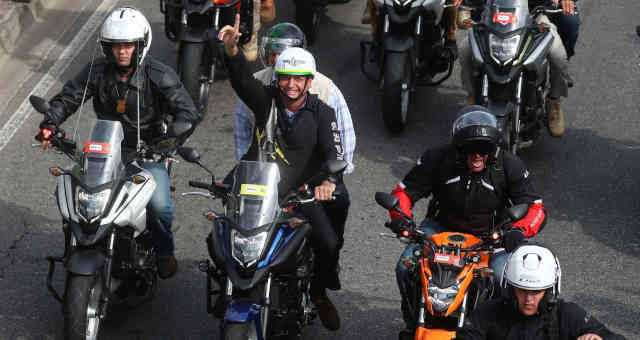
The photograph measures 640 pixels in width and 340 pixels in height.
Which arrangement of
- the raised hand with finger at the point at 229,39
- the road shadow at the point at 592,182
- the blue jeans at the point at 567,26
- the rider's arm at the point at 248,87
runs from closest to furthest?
the raised hand with finger at the point at 229,39
the rider's arm at the point at 248,87
the road shadow at the point at 592,182
the blue jeans at the point at 567,26

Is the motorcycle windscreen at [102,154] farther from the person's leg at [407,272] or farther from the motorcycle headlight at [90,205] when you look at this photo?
the person's leg at [407,272]

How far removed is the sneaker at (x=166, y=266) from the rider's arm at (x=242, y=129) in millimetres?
922

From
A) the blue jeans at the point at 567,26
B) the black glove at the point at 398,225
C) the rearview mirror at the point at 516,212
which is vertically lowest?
the black glove at the point at 398,225

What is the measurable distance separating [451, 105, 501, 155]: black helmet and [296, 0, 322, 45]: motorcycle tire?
490 cm

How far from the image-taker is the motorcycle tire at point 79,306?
6957 mm

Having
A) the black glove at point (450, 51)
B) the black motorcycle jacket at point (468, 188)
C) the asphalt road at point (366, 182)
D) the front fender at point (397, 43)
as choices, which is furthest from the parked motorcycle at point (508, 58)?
the black motorcycle jacket at point (468, 188)

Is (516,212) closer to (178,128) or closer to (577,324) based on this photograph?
(577,324)

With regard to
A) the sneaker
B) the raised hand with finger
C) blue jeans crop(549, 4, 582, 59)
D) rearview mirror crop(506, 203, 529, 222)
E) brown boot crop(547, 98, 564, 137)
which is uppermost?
the raised hand with finger

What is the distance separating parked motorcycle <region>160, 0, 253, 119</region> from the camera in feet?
33.4

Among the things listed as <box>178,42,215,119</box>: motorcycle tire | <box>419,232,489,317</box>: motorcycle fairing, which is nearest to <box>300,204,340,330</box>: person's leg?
<box>419,232,489,317</box>: motorcycle fairing

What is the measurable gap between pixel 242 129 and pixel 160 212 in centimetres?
83

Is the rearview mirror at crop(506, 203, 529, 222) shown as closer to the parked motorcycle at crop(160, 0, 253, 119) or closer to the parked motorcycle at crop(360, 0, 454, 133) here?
the parked motorcycle at crop(360, 0, 454, 133)

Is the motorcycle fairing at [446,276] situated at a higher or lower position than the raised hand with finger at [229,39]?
lower

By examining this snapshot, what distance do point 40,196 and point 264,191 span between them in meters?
3.72
